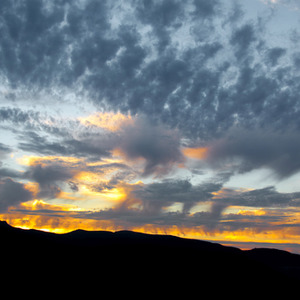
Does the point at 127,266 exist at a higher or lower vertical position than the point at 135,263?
lower

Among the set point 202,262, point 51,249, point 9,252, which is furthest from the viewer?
point 202,262

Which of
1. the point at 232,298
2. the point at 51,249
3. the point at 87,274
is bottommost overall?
the point at 232,298

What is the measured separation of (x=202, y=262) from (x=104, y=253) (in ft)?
192

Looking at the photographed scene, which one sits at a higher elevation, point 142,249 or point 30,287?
point 142,249

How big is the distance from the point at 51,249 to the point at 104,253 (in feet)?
97.6

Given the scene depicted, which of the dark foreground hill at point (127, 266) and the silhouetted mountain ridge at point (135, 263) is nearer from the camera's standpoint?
the dark foreground hill at point (127, 266)

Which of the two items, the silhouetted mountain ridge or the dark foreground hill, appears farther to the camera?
the silhouetted mountain ridge

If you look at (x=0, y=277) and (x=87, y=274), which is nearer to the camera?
(x=0, y=277)

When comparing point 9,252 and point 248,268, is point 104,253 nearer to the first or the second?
point 9,252

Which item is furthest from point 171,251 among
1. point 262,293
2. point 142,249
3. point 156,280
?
point 262,293

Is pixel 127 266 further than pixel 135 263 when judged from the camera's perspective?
No

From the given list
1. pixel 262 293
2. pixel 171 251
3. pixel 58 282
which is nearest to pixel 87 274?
pixel 58 282

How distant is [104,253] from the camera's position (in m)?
169

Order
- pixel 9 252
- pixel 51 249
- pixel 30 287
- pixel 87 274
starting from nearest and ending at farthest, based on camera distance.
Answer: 1. pixel 30 287
2. pixel 87 274
3. pixel 9 252
4. pixel 51 249
